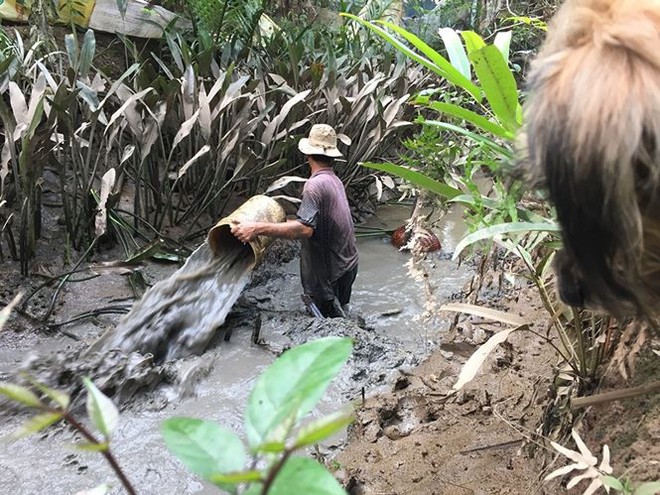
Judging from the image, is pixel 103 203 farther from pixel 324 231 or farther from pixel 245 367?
pixel 324 231

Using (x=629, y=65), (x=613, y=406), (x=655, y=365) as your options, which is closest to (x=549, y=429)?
(x=613, y=406)

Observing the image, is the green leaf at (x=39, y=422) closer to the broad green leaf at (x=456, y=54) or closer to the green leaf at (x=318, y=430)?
the green leaf at (x=318, y=430)

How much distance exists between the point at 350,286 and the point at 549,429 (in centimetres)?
302

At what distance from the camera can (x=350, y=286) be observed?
4.97m

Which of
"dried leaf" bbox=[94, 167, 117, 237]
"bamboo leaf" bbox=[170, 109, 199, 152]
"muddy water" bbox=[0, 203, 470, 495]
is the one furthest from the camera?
"bamboo leaf" bbox=[170, 109, 199, 152]

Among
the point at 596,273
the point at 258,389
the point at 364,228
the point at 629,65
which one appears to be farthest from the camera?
the point at 364,228

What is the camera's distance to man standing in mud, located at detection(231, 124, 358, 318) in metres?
4.39

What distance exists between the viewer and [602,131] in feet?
3.02

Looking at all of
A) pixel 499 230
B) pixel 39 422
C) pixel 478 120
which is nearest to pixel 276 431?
pixel 39 422

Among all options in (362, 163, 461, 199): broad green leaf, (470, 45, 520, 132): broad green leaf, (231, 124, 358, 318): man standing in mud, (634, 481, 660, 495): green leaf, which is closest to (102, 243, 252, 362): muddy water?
(231, 124, 358, 318): man standing in mud

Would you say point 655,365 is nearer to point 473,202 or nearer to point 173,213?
point 473,202

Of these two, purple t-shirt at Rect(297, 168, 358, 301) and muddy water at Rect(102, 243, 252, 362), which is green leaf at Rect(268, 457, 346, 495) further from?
purple t-shirt at Rect(297, 168, 358, 301)

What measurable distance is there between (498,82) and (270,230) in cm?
255

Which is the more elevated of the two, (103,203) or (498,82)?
(498,82)
